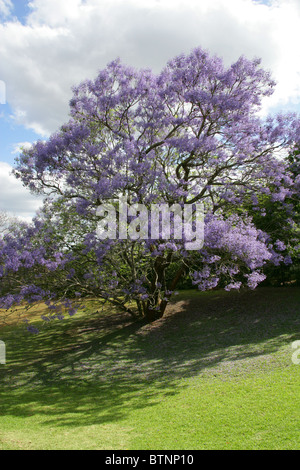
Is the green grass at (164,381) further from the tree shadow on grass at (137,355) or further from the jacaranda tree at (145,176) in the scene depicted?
the jacaranda tree at (145,176)

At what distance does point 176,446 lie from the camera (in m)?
5.54

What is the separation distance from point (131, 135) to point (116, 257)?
14.2 ft

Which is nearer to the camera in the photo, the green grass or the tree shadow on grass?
the green grass

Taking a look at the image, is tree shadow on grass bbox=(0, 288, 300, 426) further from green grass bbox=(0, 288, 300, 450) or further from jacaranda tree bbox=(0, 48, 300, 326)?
jacaranda tree bbox=(0, 48, 300, 326)

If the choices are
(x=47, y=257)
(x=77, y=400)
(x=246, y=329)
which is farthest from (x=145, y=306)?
(x=77, y=400)

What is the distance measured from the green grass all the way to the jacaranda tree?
189cm

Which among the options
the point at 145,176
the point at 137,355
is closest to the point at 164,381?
the point at 137,355

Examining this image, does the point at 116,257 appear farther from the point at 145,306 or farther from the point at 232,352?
the point at 232,352

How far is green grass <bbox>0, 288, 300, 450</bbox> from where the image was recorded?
597 centimetres

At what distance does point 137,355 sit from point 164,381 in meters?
2.63

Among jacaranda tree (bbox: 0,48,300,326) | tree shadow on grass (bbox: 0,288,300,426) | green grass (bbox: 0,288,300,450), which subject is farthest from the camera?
jacaranda tree (bbox: 0,48,300,326)

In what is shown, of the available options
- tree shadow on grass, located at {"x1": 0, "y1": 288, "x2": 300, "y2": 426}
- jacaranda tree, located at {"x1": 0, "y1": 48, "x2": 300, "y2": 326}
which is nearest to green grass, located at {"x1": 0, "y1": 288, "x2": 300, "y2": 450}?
tree shadow on grass, located at {"x1": 0, "y1": 288, "x2": 300, "y2": 426}

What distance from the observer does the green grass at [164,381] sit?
5.97m

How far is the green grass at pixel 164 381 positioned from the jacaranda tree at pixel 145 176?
1.89m
